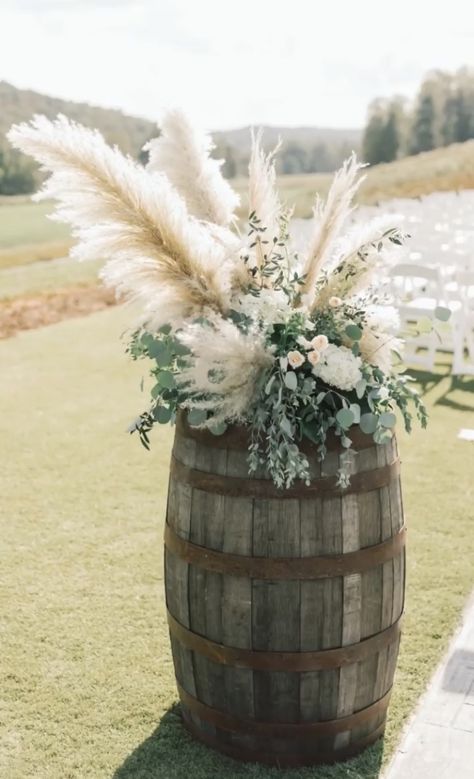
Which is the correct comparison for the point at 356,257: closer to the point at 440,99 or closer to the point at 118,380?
the point at 118,380

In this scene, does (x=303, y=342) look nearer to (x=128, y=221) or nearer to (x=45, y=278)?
(x=128, y=221)

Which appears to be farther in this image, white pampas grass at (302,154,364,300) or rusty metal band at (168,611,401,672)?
rusty metal band at (168,611,401,672)

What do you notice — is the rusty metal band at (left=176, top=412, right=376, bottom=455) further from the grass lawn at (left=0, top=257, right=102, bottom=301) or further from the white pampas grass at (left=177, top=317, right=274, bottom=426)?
the grass lawn at (left=0, top=257, right=102, bottom=301)

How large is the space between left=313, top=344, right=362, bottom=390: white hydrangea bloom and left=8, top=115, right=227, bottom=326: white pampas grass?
0.38 meters

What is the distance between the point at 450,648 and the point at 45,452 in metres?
4.13

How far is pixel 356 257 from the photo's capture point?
2.83 m

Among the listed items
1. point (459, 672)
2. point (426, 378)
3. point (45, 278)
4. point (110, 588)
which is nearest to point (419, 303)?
point (426, 378)

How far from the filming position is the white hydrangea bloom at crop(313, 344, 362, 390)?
2.73 metres

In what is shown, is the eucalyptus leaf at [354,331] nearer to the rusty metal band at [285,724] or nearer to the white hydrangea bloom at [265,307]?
the white hydrangea bloom at [265,307]

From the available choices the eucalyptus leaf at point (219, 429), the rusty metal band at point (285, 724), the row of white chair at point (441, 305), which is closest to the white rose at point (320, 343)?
the eucalyptus leaf at point (219, 429)

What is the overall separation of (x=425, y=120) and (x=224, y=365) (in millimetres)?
98138

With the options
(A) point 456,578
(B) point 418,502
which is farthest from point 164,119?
(B) point 418,502

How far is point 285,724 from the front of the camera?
3072 mm

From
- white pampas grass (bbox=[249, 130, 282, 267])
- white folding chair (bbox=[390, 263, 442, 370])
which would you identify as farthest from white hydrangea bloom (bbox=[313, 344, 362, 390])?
white folding chair (bbox=[390, 263, 442, 370])
